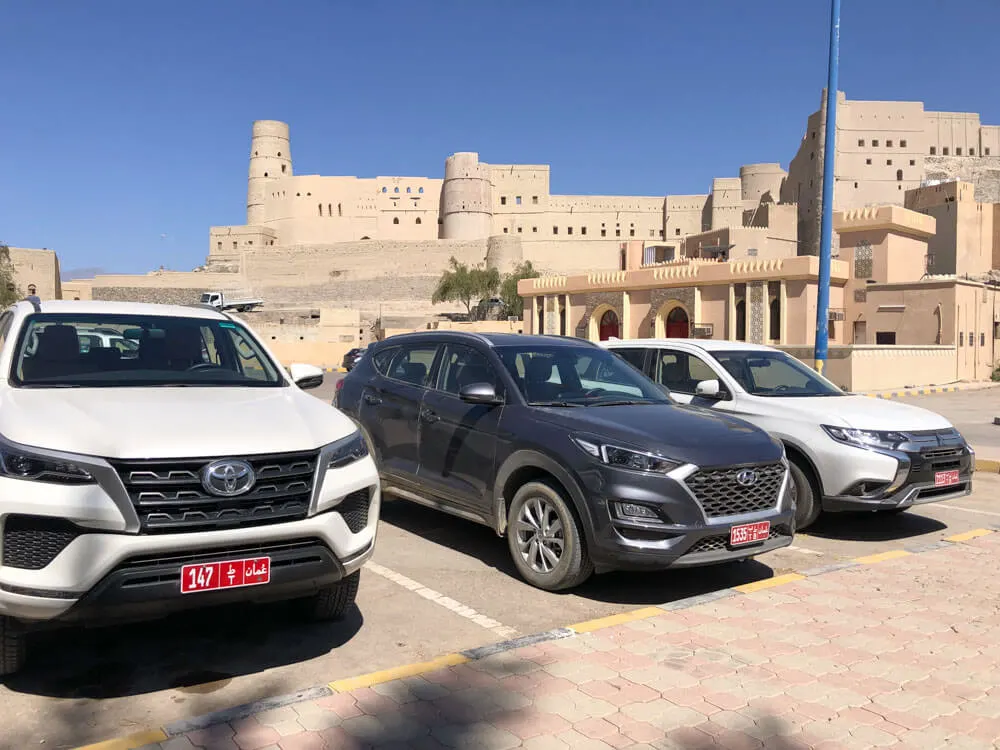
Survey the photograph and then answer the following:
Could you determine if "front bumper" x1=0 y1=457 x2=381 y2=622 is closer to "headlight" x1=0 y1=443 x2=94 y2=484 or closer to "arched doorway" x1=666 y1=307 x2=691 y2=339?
"headlight" x1=0 y1=443 x2=94 y2=484

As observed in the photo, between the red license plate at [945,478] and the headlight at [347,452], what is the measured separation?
5296mm

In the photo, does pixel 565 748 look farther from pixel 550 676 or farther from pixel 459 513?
pixel 459 513

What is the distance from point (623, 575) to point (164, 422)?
3.54 metres

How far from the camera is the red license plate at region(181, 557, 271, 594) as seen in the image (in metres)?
3.50

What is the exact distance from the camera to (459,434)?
620 centimetres

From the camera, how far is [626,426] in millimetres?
5297

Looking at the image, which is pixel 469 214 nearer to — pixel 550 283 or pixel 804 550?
pixel 550 283

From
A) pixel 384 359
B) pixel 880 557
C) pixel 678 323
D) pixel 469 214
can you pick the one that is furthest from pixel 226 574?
pixel 469 214

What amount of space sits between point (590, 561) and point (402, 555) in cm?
188

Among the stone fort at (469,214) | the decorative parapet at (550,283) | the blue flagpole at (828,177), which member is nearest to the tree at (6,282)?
the stone fort at (469,214)

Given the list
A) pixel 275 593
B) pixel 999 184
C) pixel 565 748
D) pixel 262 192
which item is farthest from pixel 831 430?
pixel 262 192

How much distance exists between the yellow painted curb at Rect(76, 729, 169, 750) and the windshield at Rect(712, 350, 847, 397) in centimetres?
613

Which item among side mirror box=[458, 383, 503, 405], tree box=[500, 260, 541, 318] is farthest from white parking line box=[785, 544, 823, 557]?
tree box=[500, 260, 541, 318]

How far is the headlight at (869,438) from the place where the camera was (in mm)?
6840
